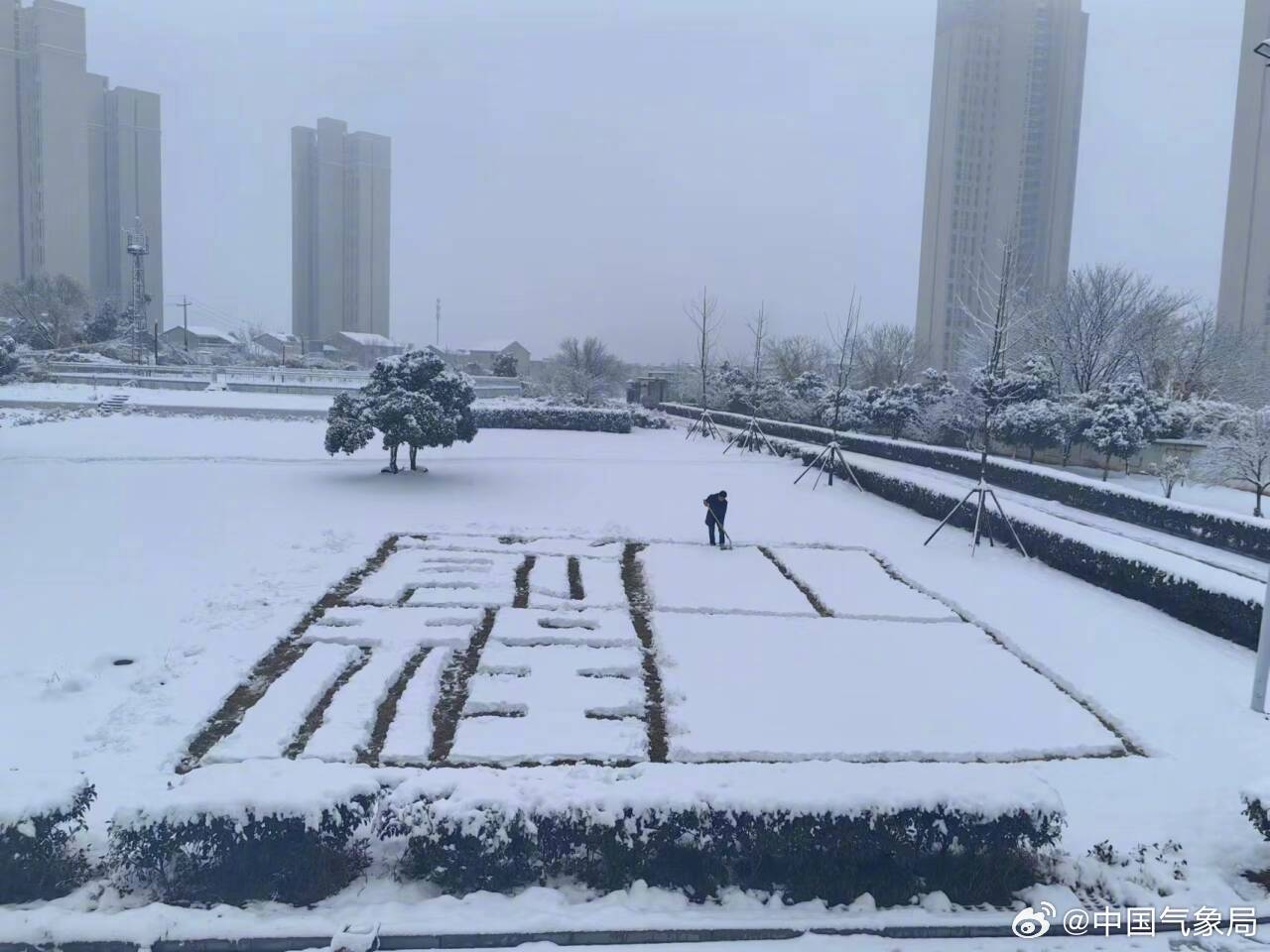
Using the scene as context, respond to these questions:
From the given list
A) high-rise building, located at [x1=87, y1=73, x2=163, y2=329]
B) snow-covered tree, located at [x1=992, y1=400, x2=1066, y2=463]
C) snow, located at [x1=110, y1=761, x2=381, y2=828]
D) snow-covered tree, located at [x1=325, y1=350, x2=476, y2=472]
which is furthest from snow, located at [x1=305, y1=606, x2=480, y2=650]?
high-rise building, located at [x1=87, y1=73, x2=163, y2=329]

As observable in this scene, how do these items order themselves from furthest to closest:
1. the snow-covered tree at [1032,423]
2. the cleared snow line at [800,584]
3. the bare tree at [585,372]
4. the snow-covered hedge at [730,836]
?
the bare tree at [585,372] → the snow-covered tree at [1032,423] → the cleared snow line at [800,584] → the snow-covered hedge at [730,836]

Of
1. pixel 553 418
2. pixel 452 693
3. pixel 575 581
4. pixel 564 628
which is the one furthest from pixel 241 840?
pixel 553 418

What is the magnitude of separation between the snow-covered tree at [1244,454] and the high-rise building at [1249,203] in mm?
22592

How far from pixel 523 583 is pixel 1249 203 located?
3963 cm

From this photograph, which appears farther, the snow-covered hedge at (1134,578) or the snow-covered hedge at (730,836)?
the snow-covered hedge at (1134,578)

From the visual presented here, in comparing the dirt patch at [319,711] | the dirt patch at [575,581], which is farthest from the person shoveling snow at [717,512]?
the dirt patch at [319,711]

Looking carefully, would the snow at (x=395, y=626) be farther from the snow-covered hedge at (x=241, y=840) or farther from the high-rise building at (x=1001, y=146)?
the high-rise building at (x=1001, y=146)

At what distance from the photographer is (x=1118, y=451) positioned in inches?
736

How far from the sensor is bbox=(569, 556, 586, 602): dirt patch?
865cm

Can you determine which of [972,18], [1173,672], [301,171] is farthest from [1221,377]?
[301,171]

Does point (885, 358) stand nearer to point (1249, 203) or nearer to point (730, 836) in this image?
point (1249, 203)

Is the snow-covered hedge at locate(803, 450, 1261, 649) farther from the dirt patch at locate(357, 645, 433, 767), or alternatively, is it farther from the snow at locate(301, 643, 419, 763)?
the snow at locate(301, 643, 419, 763)

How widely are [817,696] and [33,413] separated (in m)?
23.0

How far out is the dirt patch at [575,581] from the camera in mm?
8648
